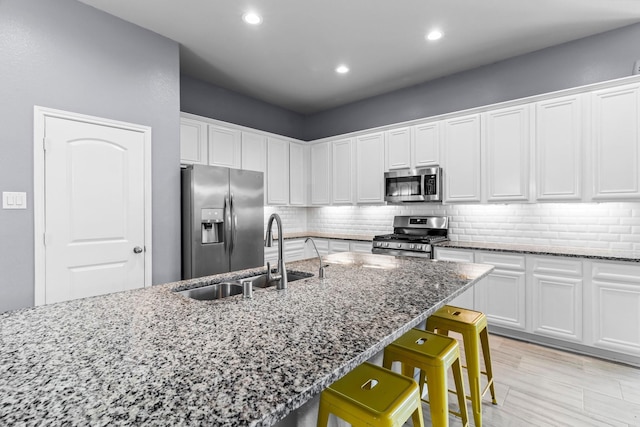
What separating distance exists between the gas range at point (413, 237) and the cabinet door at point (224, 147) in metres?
2.15

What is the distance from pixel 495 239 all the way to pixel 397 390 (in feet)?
10.6

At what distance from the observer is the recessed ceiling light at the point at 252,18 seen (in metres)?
2.86

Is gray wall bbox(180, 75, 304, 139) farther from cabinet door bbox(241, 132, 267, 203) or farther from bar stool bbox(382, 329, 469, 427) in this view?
bar stool bbox(382, 329, 469, 427)

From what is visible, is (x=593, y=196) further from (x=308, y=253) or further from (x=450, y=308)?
(x=308, y=253)

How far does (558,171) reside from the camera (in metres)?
3.23

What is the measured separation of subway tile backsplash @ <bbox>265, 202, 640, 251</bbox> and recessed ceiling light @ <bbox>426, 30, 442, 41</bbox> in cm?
198

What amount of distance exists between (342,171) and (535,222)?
2.57 meters

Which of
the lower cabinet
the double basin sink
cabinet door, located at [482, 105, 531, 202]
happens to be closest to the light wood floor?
the lower cabinet

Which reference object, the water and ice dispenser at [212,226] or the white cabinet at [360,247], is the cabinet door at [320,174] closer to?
the white cabinet at [360,247]

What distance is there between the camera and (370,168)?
15.2 ft

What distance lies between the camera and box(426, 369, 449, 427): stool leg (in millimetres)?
1445

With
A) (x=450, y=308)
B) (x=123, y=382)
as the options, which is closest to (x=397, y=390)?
(x=123, y=382)

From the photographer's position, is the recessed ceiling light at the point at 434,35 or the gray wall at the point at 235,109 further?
the gray wall at the point at 235,109

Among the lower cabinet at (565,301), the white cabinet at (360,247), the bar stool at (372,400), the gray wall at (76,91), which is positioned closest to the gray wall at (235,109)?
the gray wall at (76,91)
